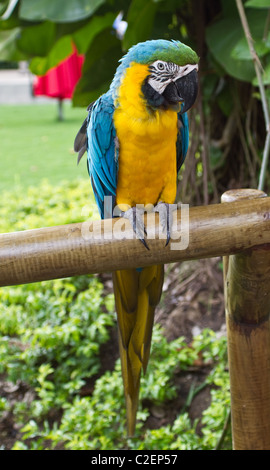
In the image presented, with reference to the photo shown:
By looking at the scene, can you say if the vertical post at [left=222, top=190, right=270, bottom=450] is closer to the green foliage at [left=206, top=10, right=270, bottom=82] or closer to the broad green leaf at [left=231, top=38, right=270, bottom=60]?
the broad green leaf at [left=231, top=38, right=270, bottom=60]

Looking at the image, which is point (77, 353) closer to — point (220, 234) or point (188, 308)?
point (188, 308)

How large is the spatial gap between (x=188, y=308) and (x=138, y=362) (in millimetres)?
807

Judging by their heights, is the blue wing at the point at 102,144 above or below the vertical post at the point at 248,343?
above

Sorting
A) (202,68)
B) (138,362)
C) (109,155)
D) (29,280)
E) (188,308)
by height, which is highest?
(202,68)

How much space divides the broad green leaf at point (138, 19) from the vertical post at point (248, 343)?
70 cm

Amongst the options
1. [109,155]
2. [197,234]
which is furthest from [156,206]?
[197,234]

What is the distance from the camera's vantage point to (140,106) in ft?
2.79

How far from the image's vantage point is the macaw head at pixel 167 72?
745mm

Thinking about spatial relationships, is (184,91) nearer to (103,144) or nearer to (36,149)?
(103,144)

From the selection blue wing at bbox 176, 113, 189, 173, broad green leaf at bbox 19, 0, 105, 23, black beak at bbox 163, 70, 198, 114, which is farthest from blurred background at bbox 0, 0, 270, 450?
black beak at bbox 163, 70, 198, 114

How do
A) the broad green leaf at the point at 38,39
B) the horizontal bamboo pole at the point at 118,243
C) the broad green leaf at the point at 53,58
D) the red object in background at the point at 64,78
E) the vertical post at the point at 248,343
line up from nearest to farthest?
the horizontal bamboo pole at the point at 118,243, the vertical post at the point at 248,343, the broad green leaf at the point at 38,39, the broad green leaf at the point at 53,58, the red object in background at the point at 64,78

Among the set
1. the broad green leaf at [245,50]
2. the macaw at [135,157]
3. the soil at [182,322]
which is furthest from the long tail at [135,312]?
the broad green leaf at [245,50]

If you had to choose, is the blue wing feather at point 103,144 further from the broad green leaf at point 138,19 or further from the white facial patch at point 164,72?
the broad green leaf at point 138,19

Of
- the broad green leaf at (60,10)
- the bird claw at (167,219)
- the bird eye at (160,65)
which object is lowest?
the bird claw at (167,219)
